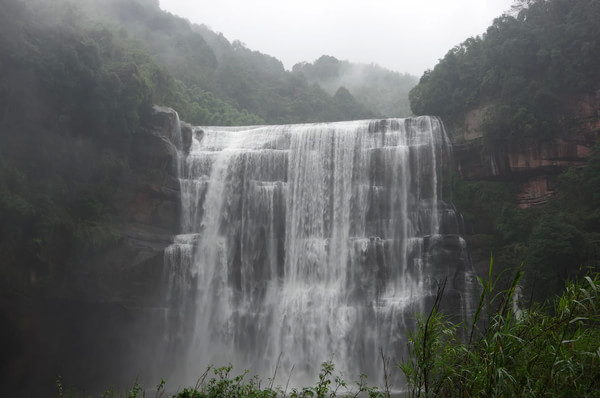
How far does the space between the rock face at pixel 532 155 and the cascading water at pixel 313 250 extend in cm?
135

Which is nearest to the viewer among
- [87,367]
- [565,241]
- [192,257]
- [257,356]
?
[565,241]

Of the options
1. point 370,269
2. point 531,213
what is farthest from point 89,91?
point 531,213

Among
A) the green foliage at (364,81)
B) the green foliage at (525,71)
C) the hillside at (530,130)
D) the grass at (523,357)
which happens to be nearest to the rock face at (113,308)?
the hillside at (530,130)

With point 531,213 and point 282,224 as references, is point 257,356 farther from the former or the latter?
point 531,213

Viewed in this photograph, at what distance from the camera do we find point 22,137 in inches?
840

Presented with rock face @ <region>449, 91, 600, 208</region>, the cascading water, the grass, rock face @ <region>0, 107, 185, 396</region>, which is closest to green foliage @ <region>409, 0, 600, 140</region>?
rock face @ <region>449, 91, 600, 208</region>

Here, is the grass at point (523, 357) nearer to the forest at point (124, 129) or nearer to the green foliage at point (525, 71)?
the forest at point (124, 129)

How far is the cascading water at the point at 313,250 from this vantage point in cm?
2134

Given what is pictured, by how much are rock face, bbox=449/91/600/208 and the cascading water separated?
4.43ft

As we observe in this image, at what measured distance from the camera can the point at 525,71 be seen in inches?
954

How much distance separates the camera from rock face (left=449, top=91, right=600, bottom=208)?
22.0m

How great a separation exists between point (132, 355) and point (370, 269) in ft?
35.4

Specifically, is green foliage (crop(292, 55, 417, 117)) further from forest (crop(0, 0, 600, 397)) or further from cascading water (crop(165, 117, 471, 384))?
cascading water (crop(165, 117, 471, 384))

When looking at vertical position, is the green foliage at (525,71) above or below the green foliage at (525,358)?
above
